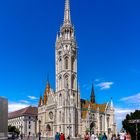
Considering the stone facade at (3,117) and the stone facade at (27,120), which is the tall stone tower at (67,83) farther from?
the stone facade at (3,117)

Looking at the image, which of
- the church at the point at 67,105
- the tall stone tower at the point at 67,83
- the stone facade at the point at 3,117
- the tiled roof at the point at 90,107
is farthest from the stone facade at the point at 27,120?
the stone facade at the point at 3,117

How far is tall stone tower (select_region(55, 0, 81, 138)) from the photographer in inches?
3804

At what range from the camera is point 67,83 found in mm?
101062

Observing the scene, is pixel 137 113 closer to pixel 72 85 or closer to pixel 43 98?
pixel 72 85

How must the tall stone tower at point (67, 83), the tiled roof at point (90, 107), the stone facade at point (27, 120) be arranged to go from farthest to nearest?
the stone facade at point (27, 120), the tiled roof at point (90, 107), the tall stone tower at point (67, 83)

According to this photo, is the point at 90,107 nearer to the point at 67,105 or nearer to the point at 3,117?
the point at 67,105

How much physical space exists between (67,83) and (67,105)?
722 cm

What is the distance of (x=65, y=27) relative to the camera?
107 m

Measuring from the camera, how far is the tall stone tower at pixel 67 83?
96625 millimetres

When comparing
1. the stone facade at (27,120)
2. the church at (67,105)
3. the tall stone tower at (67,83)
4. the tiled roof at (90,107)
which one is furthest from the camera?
the stone facade at (27,120)

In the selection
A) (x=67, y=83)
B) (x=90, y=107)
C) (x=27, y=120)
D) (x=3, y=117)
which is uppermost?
(x=67, y=83)

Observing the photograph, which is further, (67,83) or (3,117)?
(67,83)

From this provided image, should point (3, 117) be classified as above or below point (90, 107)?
below

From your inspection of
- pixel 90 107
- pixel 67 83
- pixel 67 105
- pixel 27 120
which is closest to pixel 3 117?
pixel 67 105
